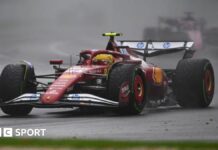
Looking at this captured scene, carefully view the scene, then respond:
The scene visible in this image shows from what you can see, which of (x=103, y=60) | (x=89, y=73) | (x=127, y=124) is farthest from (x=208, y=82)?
(x=127, y=124)

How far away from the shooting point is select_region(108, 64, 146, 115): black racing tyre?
14.0 m

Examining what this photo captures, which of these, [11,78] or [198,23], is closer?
[11,78]

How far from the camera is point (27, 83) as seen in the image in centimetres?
1485

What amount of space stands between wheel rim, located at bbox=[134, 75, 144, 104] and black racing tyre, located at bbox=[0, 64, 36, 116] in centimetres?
180

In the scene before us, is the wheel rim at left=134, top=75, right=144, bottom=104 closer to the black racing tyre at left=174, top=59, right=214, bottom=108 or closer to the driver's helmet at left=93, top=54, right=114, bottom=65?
the driver's helmet at left=93, top=54, right=114, bottom=65

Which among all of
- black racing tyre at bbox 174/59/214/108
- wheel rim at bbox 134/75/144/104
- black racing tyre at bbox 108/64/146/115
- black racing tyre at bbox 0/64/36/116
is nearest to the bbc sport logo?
black racing tyre at bbox 108/64/146/115

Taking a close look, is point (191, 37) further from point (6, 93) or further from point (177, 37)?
point (6, 93)

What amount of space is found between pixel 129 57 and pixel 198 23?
5.70 m

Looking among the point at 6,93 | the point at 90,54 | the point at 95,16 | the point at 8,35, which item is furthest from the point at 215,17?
the point at 6,93

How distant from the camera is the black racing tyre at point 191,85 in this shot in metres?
16.3

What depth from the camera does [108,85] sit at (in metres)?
14.1

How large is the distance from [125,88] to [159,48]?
4.40m

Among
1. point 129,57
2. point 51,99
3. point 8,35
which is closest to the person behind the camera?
point 51,99

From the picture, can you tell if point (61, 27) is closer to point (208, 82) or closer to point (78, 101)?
point (208, 82)
